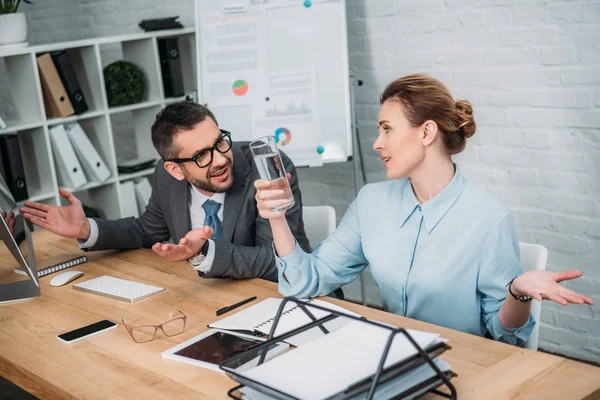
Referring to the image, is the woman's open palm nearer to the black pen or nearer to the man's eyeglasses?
the black pen

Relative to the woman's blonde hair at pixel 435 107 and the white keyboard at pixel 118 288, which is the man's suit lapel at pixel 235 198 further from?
the woman's blonde hair at pixel 435 107

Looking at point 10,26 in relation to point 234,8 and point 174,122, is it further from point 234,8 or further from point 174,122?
point 174,122

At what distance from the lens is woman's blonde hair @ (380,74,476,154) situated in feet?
6.03

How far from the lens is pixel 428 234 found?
6.06 ft

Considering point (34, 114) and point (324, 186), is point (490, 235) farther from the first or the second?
point (34, 114)

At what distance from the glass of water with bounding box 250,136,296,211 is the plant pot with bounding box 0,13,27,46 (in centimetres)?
219

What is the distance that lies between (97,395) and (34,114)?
2376 millimetres

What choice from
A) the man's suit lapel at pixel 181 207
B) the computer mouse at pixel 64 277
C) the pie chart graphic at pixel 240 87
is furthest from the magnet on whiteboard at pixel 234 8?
the computer mouse at pixel 64 277

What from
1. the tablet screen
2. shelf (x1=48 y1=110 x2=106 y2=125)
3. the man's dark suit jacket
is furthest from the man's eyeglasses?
shelf (x1=48 y1=110 x2=106 y2=125)

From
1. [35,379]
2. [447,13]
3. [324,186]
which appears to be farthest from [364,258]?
[324,186]

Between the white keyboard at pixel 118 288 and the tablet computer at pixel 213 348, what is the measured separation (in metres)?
0.37

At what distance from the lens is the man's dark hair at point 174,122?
225 cm

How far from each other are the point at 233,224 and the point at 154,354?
74cm

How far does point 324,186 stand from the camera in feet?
12.5
